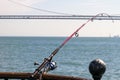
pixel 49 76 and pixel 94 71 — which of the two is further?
pixel 49 76

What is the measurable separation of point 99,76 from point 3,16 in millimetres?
69565

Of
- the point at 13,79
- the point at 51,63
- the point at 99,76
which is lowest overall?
the point at 13,79

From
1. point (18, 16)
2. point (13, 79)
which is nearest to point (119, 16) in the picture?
point (18, 16)

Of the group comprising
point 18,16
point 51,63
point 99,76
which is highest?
point 99,76

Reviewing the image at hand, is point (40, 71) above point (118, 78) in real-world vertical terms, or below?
above

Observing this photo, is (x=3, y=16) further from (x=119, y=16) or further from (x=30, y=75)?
(x=30, y=75)

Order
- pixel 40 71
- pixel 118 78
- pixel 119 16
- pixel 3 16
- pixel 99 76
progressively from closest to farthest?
pixel 99 76
pixel 40 71
pixel 118 78
pixel 119 16
pixel 3 16

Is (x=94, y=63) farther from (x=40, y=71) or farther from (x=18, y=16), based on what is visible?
(x=18, y=16)

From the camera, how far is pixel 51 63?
6.85 meters

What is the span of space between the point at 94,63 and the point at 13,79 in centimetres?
355

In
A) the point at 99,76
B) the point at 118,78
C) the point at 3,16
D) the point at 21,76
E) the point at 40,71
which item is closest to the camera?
the point at 99,76

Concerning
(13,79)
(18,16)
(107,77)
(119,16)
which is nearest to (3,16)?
(18,16)

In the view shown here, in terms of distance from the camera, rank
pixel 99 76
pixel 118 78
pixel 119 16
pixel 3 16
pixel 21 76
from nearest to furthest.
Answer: pixel 99 76 → pixel 21 76 → pixel 118 78 → pixel 119 16 → pixel 3 16

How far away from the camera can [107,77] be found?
3497 cm
